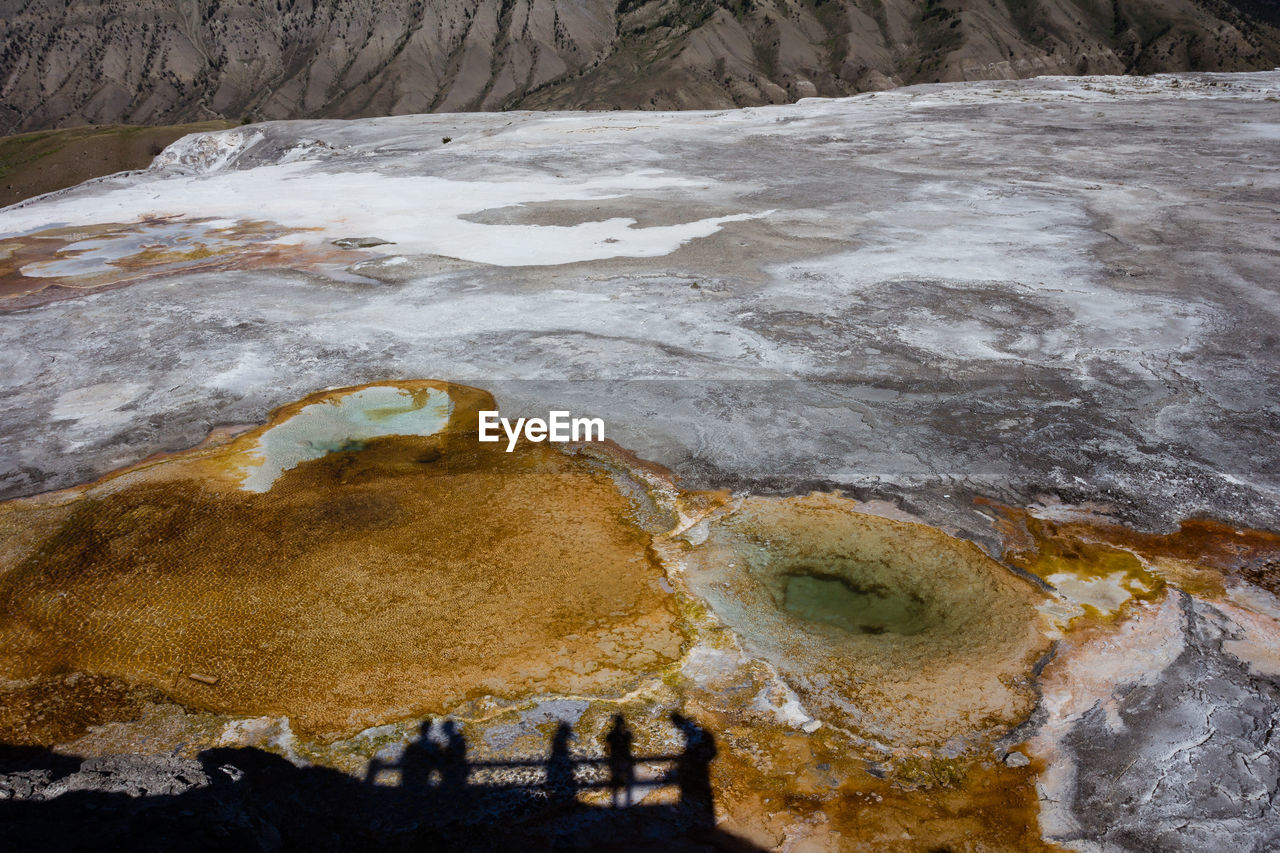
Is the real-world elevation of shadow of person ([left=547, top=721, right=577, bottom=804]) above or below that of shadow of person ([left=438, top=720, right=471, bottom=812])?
below

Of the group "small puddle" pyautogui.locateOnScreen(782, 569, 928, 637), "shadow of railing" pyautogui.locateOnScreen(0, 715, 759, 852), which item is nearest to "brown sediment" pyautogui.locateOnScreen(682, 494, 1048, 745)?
"small puddle" pyautogui.locateOnScreen(782, 569, 928, 637)

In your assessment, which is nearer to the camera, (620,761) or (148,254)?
(620,761)

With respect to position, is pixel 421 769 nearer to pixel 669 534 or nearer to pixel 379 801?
pixel 379 801

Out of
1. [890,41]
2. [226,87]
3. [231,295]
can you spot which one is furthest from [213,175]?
[226,87]

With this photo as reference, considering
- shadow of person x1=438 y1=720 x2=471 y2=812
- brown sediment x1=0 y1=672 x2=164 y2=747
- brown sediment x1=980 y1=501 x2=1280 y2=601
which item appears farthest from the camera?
brown sediment x1=980 y1=501 x2=1280 y2=601

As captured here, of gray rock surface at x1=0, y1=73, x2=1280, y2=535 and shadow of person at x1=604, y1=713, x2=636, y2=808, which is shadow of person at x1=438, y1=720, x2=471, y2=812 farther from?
gray rock surface at x1=0, y1=73, x2=1280, y2=535

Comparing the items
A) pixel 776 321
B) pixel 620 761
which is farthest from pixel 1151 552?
pixel 776 321
